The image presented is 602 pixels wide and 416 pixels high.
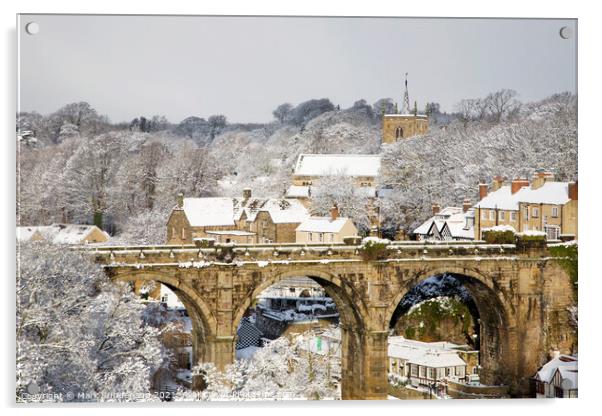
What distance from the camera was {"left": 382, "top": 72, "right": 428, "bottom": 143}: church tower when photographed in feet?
50.5

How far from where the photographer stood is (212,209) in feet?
51.4

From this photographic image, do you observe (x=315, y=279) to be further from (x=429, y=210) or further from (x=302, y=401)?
(x=302, y=401)

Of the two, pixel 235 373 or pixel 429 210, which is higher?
pixel 429 210

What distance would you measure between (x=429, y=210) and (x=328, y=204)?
1.86 m

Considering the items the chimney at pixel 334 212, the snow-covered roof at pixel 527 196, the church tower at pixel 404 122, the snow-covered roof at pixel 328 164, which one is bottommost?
the chimney at pixel 334 212

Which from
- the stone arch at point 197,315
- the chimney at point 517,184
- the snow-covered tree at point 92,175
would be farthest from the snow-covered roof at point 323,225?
the snow-covered tree at point 92,175

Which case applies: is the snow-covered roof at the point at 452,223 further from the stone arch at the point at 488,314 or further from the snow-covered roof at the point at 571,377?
the snow-covered roof at the point at 571,377

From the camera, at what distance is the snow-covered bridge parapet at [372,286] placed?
16703mm

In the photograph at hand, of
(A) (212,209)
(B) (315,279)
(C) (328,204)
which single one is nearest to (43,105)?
(A) (212,209)

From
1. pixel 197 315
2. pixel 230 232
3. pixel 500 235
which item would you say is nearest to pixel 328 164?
pixel 230 232

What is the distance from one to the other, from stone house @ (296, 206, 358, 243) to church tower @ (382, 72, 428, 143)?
189 cm

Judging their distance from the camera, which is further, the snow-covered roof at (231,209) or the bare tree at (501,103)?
the snow-covered roof at (231,209)

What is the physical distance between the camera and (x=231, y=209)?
1581 cm

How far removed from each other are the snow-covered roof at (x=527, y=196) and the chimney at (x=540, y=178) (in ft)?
0.18
